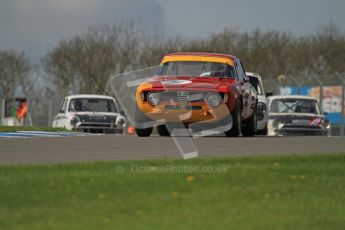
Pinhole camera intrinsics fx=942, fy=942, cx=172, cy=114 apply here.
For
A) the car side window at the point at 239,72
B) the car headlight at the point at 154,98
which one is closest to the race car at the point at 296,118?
the car side window at the point at 239,72

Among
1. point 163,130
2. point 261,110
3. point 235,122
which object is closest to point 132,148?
point 235,122

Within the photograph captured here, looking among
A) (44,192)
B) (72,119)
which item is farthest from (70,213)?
(72,119)

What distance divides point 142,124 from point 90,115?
9.49 metres

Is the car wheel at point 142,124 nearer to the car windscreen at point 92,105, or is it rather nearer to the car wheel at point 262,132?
the car wheel at point 262,132

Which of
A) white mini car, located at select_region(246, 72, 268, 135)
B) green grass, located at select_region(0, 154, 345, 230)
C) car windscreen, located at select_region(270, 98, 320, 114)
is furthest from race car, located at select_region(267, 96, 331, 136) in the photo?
green grass, located at select_region(0, 154, 345, 230)

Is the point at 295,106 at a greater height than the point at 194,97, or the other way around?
the point at 194,97

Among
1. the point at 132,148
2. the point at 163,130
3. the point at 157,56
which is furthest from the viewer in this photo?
the point at 157,56

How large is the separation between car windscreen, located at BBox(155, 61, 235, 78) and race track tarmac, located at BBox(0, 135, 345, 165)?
1.86m

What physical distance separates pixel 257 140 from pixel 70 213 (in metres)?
9.15

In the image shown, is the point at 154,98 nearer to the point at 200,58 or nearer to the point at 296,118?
the point at 200,58

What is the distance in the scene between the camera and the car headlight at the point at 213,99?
56.2ft

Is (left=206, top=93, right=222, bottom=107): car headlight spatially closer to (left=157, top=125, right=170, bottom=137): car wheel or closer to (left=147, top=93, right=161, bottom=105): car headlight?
(left=147, top=93, right=161, bottom=105): car headlight

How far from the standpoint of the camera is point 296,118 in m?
25.5

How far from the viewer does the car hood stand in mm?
17183
